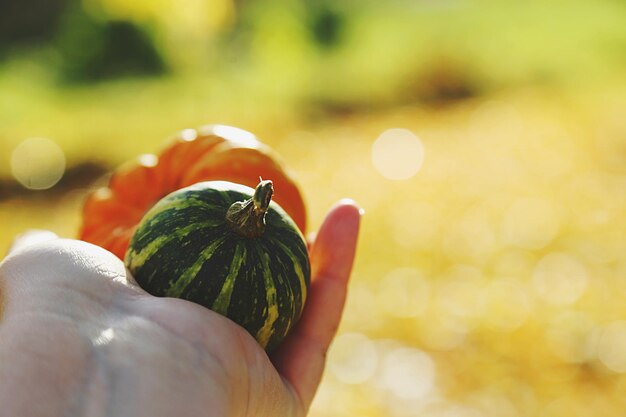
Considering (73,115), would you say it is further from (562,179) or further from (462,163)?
(562,179)

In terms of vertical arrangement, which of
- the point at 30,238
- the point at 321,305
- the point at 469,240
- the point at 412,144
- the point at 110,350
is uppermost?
the point at 412,144

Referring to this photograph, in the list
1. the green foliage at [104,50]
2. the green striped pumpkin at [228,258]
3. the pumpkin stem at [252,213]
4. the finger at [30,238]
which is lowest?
the finger at [30,238]

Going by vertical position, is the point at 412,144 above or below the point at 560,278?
above

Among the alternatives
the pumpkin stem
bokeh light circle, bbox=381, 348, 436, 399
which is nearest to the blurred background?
bokeh light circle, bbox=381, 348, 436, 399

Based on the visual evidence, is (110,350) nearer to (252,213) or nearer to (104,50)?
(252,213)

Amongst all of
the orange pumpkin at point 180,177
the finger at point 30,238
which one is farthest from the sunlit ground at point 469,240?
the finger at point 30,238

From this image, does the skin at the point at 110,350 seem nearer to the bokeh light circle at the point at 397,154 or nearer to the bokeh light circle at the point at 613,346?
the bokeh light circle at the point at 613,346

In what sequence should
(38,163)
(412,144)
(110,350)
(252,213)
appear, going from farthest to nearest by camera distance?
1. (412,144)
2. (38,163)
3. (252,213)
4. (110,350)

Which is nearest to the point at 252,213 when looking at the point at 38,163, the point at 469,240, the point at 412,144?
the point at 469,240
